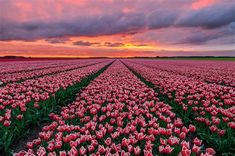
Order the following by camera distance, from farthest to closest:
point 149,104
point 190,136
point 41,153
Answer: point 149,104
point 190,136
point 41,153

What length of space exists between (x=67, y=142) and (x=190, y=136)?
3323mm

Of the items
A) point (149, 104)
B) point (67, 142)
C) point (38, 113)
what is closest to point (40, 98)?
point (38, 113)

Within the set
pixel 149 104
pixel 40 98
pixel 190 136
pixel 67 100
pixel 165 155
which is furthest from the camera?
pixel 67 100

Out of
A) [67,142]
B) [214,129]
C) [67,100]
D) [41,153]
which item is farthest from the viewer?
[67,100]

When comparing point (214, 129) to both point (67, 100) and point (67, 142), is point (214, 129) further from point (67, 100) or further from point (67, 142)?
point (67, 100)

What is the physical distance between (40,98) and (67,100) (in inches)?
73.5

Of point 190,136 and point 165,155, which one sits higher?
point 165,155

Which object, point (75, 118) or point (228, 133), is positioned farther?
point (75, 118)

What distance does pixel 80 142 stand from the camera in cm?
425

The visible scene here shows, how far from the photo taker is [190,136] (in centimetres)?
627

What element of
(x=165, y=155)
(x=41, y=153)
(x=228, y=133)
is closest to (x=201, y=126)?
(x=228, y=133)

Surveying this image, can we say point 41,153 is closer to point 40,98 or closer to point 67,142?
point 67,142

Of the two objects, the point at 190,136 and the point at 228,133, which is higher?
the point at 228,133

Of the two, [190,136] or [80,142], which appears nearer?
[80,142]
